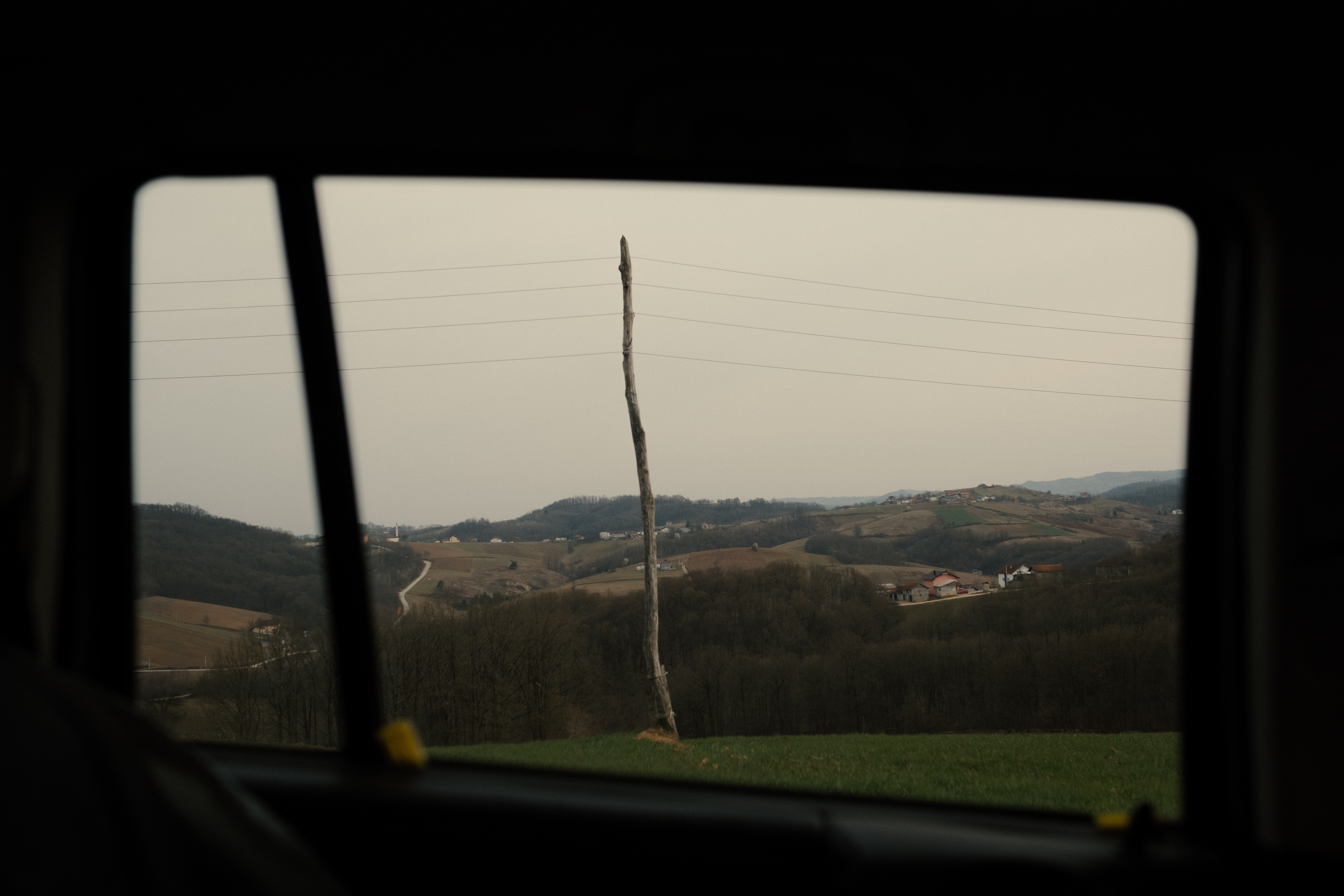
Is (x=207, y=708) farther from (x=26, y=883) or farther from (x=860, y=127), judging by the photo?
(x=860, y=127)

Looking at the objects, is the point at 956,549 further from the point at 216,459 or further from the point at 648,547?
the point at 216,459

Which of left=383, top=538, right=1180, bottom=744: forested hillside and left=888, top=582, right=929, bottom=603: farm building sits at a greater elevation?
left=888, top=582, right=929, bottom=603: farm building

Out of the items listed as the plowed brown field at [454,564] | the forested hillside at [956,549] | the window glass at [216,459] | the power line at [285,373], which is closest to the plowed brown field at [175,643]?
the window glass at [216,459]

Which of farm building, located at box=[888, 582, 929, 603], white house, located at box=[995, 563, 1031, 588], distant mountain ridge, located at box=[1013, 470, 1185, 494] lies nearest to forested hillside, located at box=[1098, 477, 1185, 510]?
distant mountain ridge, located at box=[1013, 470, 1185, 494]

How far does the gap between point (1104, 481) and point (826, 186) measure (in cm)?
394

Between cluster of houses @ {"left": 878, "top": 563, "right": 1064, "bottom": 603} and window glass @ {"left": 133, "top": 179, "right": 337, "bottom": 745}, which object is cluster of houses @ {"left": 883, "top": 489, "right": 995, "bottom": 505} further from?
window glass @ {"left": 133, "top": 179, "right": 337, "bottom": 745}

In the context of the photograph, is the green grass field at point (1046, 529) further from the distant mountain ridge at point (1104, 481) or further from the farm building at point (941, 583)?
the farm building at point (941, 583)

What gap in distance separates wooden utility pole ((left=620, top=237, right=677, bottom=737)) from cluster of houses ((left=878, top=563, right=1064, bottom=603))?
289cm

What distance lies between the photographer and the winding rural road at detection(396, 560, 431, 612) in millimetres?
2889

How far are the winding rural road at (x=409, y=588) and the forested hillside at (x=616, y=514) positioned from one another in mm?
1499

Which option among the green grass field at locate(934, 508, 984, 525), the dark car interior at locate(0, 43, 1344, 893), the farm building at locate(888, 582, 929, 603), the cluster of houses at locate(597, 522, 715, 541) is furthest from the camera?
the farm building at locate(888, 582, 929, 603)

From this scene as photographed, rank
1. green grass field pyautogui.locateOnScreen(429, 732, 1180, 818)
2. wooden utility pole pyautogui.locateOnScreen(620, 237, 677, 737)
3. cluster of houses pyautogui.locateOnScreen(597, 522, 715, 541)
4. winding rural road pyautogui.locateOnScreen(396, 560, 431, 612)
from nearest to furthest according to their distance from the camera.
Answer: winding rural road pyautogui.locateOnScreen(396, 560, 431, 612)
green grass field pyautogui.locateOnScreen(429, 732, 1180, 818)
cluster of houses pyautogui.locateOnScreen(597, 522, 715, 541)
wooden utility pole pyautogui.locateOnScreen(620, 237, 677, 737)

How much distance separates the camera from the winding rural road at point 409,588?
2.89m

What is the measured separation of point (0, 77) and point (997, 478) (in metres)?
9.07
